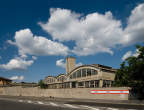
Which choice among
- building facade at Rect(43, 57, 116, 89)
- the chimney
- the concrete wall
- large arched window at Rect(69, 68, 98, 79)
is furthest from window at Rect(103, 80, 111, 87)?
the chimney

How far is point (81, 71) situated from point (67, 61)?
565 inches

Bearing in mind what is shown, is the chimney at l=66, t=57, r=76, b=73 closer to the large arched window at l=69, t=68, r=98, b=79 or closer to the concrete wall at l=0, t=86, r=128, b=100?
the large arched window at l=69, t=68, r=98, b=79

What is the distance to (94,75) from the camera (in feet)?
133

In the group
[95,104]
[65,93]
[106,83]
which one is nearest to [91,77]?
[106,83]

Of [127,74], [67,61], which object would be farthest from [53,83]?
[127,74]

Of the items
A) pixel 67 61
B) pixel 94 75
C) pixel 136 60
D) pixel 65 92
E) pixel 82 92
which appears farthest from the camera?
pixel 67 61

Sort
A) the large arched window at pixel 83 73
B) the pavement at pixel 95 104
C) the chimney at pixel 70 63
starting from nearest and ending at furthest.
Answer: the pavement at pixel 95 104 < the large arched window at pixel 83 73 < the chimney at pixel 70 63

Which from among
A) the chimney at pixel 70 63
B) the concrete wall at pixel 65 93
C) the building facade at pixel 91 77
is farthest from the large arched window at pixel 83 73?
the concrete wall at pixel 65 93

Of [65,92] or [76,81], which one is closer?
[65,92]

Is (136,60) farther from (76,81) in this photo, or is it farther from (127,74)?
(76,81)

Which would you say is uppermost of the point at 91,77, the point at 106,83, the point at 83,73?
the point at 83,73

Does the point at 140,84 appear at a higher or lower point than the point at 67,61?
lower

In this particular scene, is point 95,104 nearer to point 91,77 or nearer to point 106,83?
point 106,83

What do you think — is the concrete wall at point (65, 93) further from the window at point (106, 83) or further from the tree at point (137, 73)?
the window at point (106, 83)
